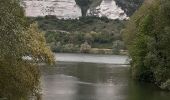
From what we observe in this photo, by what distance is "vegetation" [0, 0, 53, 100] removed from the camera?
25438 mm

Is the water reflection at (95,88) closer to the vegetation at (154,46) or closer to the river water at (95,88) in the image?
the river water at (95,88)

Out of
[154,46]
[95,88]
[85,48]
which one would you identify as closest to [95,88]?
[95,88]

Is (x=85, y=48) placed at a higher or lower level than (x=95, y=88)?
lower

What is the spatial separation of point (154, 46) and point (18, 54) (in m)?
38.2

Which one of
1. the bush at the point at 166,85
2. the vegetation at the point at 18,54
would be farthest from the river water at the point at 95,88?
the vegetation at the point at 18,54

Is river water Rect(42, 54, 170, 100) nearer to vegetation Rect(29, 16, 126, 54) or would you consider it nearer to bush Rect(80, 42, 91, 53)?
vegetation Rect(29, 16, 126, 54)

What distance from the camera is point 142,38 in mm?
68688

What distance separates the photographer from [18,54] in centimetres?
2728

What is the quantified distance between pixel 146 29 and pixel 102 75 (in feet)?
30.5

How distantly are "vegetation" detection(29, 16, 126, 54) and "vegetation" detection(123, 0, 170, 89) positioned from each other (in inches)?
2544

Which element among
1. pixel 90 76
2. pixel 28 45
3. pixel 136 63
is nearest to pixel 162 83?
pixel 136 63

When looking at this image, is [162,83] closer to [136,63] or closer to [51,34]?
[136,63]

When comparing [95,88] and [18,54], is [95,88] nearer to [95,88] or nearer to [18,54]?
[95,88]

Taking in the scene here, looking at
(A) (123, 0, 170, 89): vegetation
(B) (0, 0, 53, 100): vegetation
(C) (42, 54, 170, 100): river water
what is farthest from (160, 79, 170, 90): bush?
(B) (0, 0, 53, 100): vegetation
